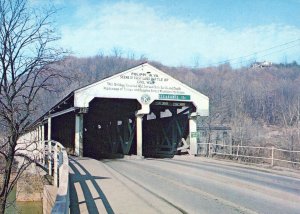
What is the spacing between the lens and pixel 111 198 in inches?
391

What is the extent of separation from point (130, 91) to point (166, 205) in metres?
18.0

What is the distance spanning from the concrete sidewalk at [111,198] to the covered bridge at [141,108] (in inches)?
494

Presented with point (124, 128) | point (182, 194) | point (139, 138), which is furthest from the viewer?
point (124, 128)

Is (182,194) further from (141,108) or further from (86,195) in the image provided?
(141,108)

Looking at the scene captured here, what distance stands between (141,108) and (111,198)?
57.5 feet

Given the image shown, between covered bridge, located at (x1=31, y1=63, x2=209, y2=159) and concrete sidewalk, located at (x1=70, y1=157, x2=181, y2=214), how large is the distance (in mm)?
12551

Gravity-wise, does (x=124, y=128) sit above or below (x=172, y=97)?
below

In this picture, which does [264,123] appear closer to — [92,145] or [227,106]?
[227,106]

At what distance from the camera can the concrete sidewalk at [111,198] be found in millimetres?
8594

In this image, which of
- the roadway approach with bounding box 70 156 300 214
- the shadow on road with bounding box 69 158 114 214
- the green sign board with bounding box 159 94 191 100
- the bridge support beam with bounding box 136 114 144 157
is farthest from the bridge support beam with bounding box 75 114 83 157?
the shadow on road with bounding box 69 158 114 214

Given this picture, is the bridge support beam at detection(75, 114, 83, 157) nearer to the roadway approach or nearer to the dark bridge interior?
the dark bridge interior

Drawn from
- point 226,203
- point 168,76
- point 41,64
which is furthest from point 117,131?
point 226,203

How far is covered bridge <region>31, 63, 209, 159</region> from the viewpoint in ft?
84.8

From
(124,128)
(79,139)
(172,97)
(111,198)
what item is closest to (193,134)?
(172,97)
